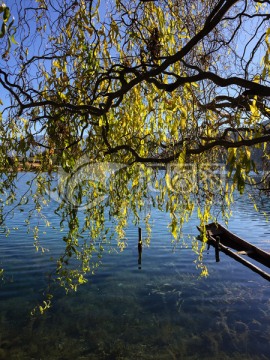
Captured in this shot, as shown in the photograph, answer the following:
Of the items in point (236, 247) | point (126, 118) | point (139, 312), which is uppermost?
point (126, 118)

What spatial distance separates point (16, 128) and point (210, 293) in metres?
6.34

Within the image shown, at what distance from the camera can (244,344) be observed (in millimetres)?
6195

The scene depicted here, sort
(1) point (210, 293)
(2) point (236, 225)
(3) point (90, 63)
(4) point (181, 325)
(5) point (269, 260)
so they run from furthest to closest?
(2) point (236, 225) → (5) point (269, 260) → (1) point (210, 293) → (4) point (181, 325) → (3) point (90, 63)

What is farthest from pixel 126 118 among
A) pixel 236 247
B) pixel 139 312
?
pixel 236 247

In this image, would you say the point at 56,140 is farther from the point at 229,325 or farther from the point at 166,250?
the point at 166,250

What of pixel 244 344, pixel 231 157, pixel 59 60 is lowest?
pixel 244 344

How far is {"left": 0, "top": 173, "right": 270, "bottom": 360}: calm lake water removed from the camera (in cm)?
594

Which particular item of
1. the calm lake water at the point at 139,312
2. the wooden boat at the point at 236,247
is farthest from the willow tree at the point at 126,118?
the wooden boat at the point at 236,247

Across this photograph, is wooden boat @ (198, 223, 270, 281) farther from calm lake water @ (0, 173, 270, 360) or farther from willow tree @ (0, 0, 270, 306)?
willow tree @ (0, 0, 270, 306)

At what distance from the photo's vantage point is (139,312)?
7383 millimetres

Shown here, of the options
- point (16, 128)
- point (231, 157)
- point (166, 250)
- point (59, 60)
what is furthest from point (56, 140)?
point (166, 250)

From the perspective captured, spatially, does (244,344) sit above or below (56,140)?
below

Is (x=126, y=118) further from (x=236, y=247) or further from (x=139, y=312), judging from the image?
(x=236, y=247)

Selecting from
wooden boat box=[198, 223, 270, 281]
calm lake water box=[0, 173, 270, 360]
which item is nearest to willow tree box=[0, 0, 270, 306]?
calm lake water box=[0, 173, 270, 360]
